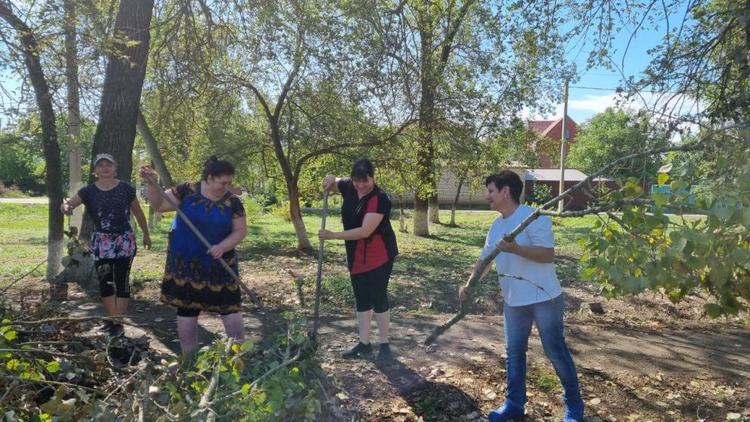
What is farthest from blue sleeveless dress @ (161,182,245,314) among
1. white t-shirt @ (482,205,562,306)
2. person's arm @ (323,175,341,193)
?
white t-shirt @ (482,205,562,306)

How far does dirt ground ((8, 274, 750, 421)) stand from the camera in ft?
12.0

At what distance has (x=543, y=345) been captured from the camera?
126 inches

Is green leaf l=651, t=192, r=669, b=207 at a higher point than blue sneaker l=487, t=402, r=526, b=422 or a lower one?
higher

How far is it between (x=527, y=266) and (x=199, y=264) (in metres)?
2.08

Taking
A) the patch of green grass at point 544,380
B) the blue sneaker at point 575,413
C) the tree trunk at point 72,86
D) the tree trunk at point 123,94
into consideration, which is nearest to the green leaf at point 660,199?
the blue sneaker at point 575,413

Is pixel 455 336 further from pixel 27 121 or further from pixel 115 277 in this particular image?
pixel 27 121

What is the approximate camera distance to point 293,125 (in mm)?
11438

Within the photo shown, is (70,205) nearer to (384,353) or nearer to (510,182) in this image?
(384,353)

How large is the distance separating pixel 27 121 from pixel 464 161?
7.51m

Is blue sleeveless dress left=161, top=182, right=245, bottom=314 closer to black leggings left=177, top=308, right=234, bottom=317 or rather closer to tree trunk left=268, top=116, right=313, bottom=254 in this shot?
black leggings left=177, top=308, right=234, bottom=317

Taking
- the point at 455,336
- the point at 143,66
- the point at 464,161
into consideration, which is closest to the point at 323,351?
the point at 455,336

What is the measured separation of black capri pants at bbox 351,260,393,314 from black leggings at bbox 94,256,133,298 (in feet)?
6.09

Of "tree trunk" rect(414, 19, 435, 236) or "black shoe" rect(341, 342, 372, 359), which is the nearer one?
"black shoe" rect(341, 342, 372, 359)

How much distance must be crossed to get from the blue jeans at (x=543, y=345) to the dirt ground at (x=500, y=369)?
0.32 meters
